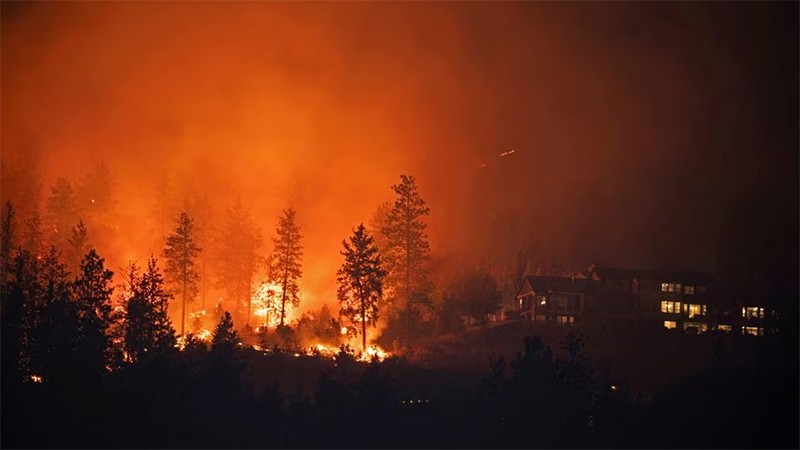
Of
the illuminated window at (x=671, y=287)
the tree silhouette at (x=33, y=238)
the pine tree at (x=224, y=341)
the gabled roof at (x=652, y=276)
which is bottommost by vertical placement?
the pine tree at (x=224, y=341)

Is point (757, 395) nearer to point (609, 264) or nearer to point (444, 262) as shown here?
point (444, 262)

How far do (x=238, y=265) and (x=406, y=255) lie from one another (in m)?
25.6

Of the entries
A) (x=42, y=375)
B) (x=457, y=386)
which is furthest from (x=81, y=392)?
(x=457, y=386)

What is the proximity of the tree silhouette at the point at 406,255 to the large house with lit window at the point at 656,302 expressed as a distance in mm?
14978

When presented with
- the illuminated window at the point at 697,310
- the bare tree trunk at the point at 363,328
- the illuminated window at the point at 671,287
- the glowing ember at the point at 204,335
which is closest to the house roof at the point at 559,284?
the illuminated window at the point at 671,287

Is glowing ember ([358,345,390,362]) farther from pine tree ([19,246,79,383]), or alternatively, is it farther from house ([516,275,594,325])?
pine tree ([19,246,79,383])

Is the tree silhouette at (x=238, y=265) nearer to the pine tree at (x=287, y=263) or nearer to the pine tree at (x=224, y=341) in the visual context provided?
the pine tree at (x=287, y=263)

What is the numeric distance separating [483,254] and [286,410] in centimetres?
9068

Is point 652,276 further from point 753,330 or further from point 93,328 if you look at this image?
point 93,328

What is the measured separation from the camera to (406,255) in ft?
338

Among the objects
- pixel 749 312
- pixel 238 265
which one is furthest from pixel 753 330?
pixel 238 265

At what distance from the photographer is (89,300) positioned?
61.7m

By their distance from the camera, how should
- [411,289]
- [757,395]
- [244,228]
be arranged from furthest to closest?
[244,228] < [411,289] < [757,395]

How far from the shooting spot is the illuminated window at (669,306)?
10541 cm
